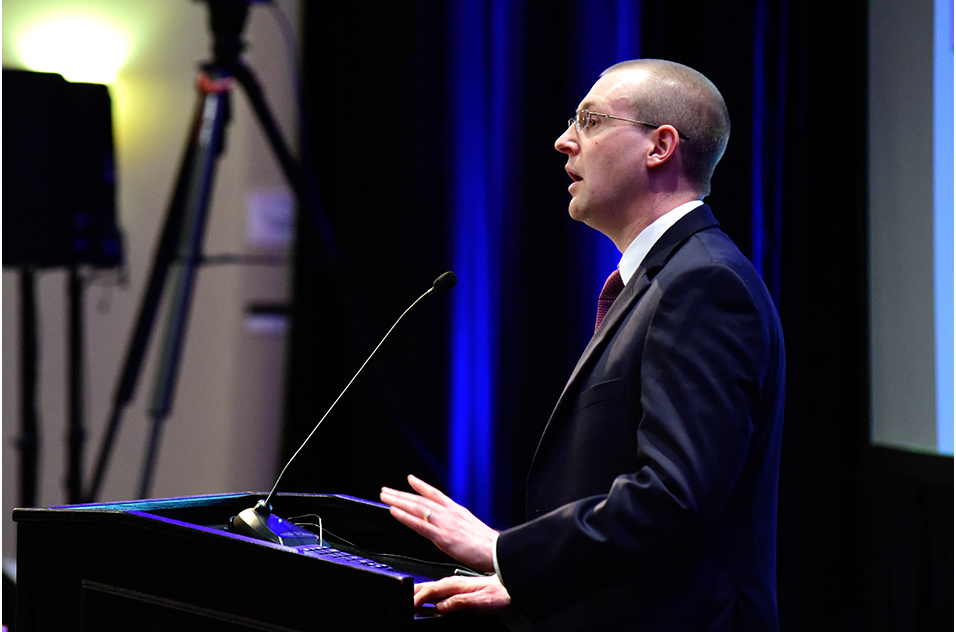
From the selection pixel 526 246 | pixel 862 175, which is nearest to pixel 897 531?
pixel 862 175

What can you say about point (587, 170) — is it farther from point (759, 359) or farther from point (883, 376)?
point (883, 376)

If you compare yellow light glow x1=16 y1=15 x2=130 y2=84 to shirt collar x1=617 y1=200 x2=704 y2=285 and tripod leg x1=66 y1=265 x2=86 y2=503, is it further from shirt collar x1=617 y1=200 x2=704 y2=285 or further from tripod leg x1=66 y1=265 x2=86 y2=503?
shirt collar x1=617 y1=200 x2=704 y2=285

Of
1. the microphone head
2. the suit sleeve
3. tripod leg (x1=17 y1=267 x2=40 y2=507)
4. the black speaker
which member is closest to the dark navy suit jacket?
the suit sleeve

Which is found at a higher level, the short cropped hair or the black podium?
the short cropped hair

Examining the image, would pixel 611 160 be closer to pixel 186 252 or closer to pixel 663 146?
pixel 663 146

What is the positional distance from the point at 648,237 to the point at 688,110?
17 centimetres

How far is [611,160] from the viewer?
1.33m

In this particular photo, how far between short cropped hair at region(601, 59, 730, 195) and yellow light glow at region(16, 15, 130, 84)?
279 centimetres

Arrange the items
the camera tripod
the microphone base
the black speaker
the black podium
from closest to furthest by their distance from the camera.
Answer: the black podium, the microphone base, the black speaker, the camera tripod

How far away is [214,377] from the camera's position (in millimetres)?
3779

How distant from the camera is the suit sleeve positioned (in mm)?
1062

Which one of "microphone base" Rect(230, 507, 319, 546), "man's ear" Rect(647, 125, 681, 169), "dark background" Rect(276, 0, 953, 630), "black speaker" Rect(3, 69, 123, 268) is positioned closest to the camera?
"microphone base" Rect(230, 507, 319, 546)

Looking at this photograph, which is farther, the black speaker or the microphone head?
the black speaker

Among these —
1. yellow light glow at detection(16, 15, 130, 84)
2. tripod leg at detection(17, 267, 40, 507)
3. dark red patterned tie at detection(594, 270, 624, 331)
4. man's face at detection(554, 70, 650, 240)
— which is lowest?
tripod leg at detection(17, 267, 40, 507)
